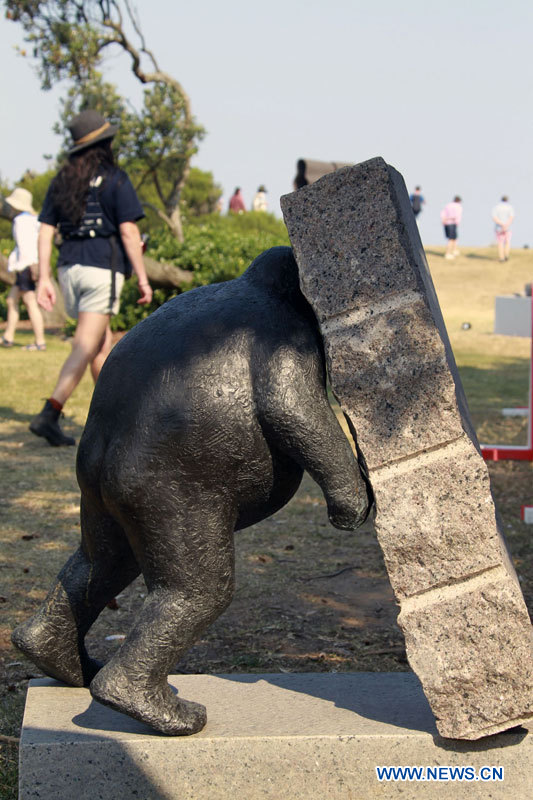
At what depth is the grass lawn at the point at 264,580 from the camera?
11.3 feet

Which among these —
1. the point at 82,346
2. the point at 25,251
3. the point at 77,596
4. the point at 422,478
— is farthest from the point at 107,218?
the point at 25,251

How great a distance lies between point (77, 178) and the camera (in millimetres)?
5898

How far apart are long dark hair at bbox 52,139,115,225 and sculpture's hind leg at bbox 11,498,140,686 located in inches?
149

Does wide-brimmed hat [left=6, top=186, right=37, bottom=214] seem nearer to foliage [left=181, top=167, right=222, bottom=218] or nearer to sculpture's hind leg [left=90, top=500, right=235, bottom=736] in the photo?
sculpture's hind leg [left=90, top=500, right=235, bottom=736]

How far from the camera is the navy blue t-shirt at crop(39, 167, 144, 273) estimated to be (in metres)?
5.93

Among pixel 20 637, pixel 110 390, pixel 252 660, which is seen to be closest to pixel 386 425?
pixel 110 390

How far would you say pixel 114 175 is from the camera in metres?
5.97

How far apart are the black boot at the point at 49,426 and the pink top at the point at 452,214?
22184 mm

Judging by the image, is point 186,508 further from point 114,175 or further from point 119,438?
point 114,175

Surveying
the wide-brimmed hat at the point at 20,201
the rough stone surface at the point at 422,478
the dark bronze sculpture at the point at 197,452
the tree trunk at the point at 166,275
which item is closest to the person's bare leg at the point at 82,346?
the dark bronze sculpture at the point at 197,452

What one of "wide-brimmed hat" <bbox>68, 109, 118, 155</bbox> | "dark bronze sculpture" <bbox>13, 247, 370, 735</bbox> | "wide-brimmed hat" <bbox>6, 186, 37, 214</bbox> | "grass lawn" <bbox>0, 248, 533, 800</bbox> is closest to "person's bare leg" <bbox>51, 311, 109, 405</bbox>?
"grass lawn" <bbox>0, 248, 533, 800</bbox>

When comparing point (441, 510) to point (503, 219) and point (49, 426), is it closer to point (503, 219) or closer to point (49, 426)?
point (49, 426)

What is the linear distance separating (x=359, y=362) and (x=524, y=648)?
832 mm

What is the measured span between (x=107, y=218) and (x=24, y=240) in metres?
6.35
